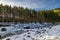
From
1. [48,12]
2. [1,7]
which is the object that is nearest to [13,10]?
[1,7]

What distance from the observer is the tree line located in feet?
237

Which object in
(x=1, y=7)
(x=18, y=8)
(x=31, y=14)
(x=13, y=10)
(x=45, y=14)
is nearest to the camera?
(x=1, y=7)

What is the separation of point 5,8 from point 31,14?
71.4 ft

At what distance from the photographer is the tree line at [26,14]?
72.3 metres

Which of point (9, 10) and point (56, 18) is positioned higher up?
point (9, 10)

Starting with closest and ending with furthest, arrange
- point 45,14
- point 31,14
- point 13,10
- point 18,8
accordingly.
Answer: point 13,10, point 18,8, point 31,14, point 45,14

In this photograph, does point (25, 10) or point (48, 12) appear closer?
point (25, 10)

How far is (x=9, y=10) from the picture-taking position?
7725 centimetres

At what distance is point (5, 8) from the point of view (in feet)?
246

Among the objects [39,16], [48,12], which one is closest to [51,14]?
[48,12]

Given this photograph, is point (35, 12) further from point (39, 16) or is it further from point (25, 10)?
point (25, 10)

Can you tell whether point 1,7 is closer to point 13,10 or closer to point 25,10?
point 13,10

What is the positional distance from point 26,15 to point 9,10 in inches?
501

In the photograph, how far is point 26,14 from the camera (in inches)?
3398
